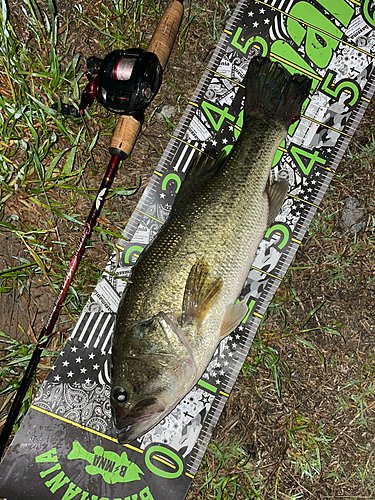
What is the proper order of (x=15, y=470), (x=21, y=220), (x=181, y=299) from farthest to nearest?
1. (x=21, y=220)
2. (x=15, y=470)
3. (x=181, y=299)

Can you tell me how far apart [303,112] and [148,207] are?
1.45m

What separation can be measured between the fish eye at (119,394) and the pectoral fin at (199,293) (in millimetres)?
549

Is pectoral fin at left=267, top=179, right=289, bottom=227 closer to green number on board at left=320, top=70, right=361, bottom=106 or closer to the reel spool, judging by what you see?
green number on board at left=320, top=70, right=361, bottom=106

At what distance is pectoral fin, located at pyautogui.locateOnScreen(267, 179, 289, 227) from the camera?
113 inches

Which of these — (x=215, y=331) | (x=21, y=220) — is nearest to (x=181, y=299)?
(x=215, y=331)

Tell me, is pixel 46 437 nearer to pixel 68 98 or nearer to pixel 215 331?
pixel 215 331

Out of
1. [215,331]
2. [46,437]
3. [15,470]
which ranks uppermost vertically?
[215,331]

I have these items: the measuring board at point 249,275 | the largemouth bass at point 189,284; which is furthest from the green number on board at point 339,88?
the largemouth bass at point 189,284

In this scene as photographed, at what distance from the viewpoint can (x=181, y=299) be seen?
248 cm

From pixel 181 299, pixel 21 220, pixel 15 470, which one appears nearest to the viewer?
pixel 181 299

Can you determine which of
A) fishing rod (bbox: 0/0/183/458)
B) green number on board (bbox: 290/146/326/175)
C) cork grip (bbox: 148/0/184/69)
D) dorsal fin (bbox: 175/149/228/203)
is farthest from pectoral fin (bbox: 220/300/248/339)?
cork grip (bbox: 148/0/184/69)

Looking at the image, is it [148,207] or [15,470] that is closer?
[15,470]

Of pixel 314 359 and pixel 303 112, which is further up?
pixel 303 112

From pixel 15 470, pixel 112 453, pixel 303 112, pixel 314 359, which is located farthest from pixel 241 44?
pixel 15 470
